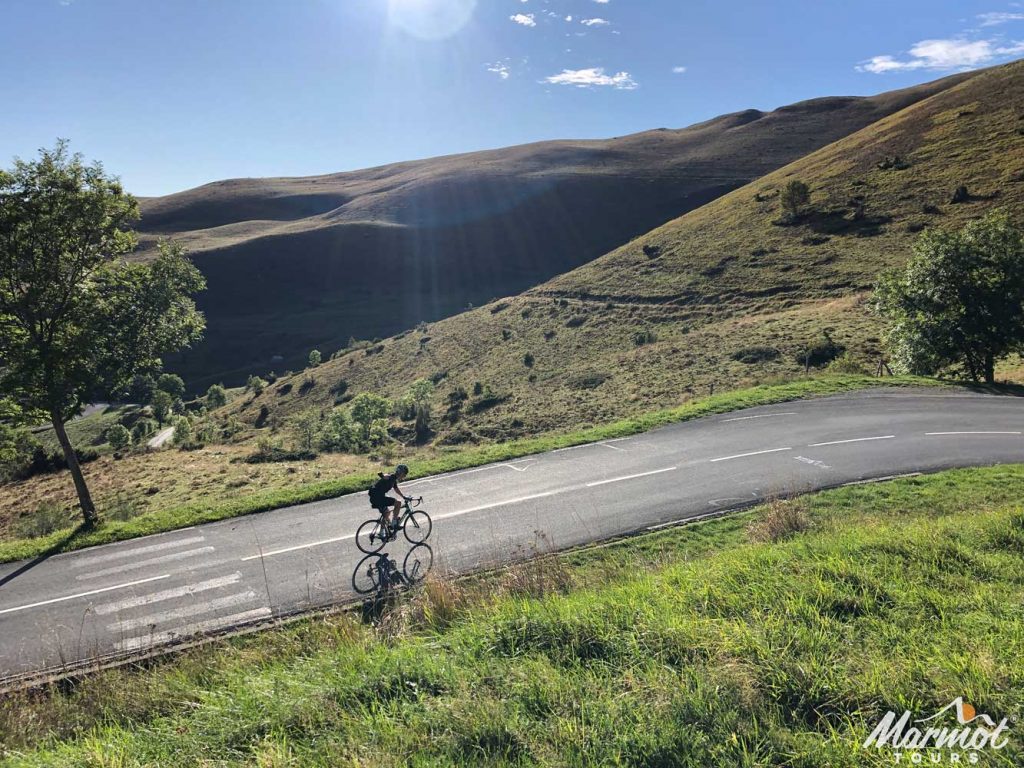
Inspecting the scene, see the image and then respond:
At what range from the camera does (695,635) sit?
4477 millimetres

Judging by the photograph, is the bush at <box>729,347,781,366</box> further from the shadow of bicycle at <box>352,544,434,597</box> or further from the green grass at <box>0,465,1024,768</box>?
the green grass at <box>0,465,1024,768</box>

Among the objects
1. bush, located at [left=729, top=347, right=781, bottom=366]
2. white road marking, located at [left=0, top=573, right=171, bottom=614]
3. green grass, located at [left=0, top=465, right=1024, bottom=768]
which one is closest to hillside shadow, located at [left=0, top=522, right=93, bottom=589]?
white road marking, located at [left=0, top=573, right=171, bottom=614]

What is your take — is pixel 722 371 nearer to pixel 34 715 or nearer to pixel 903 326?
pixel 903 326

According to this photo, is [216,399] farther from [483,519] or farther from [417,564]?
[417,564]

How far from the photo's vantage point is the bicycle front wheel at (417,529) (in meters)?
11.0

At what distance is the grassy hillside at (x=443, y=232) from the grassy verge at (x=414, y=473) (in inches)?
3110

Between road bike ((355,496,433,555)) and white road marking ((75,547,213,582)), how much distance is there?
3232 millimetres

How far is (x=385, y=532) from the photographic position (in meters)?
10.5

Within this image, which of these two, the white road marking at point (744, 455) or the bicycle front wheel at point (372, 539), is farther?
the white road marking at point (744, 455)

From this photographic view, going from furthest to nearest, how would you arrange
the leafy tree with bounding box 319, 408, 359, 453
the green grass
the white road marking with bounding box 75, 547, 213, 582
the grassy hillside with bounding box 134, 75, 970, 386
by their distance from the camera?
the grassy hillside with bounding box 134, 75, 970, 386 < the leafy tree with bounding box 319, 408, 359, 453 < the white road marking with bounding box 75, 547, 213, 582 < the green grass

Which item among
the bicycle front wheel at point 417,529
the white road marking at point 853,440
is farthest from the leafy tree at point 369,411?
the white road marking at point 853,440

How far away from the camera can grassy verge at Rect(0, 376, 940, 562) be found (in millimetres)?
12055

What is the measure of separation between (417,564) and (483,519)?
2184 mm

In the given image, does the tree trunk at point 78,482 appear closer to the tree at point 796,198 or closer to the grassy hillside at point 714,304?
the grassy hillside at point 714,304
